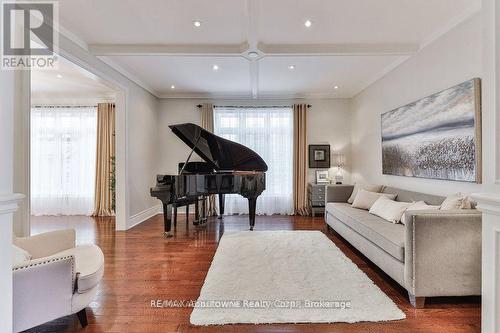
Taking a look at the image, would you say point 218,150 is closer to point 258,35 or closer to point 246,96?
point 258,35

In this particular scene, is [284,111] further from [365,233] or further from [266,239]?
[365,233]

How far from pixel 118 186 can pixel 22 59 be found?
99.5 inches

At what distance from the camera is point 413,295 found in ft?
6.77

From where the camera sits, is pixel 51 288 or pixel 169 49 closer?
pixel 51 288

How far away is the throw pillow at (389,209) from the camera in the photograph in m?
3.01

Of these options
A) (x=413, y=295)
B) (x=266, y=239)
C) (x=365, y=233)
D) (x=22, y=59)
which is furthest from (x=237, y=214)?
(x=22, y=59)

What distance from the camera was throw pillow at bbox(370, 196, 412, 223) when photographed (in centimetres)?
301

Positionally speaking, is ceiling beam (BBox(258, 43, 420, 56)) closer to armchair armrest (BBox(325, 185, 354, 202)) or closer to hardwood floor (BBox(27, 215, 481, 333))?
armchair armrest (BBox(325, 185, 354, 202))

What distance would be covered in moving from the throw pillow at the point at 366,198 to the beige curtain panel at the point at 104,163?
16.7ft

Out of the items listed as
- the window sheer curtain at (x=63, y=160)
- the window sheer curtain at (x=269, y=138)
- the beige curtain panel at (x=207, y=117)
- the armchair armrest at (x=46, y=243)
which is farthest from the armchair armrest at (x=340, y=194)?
the window sheer curtain at (x=63, y=160)

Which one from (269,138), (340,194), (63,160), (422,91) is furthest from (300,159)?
(63,160)

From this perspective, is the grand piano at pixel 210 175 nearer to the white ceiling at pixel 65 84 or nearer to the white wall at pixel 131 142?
the white wall at pixel 131 142

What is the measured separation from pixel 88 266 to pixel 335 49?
3.74 m

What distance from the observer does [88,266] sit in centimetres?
192
